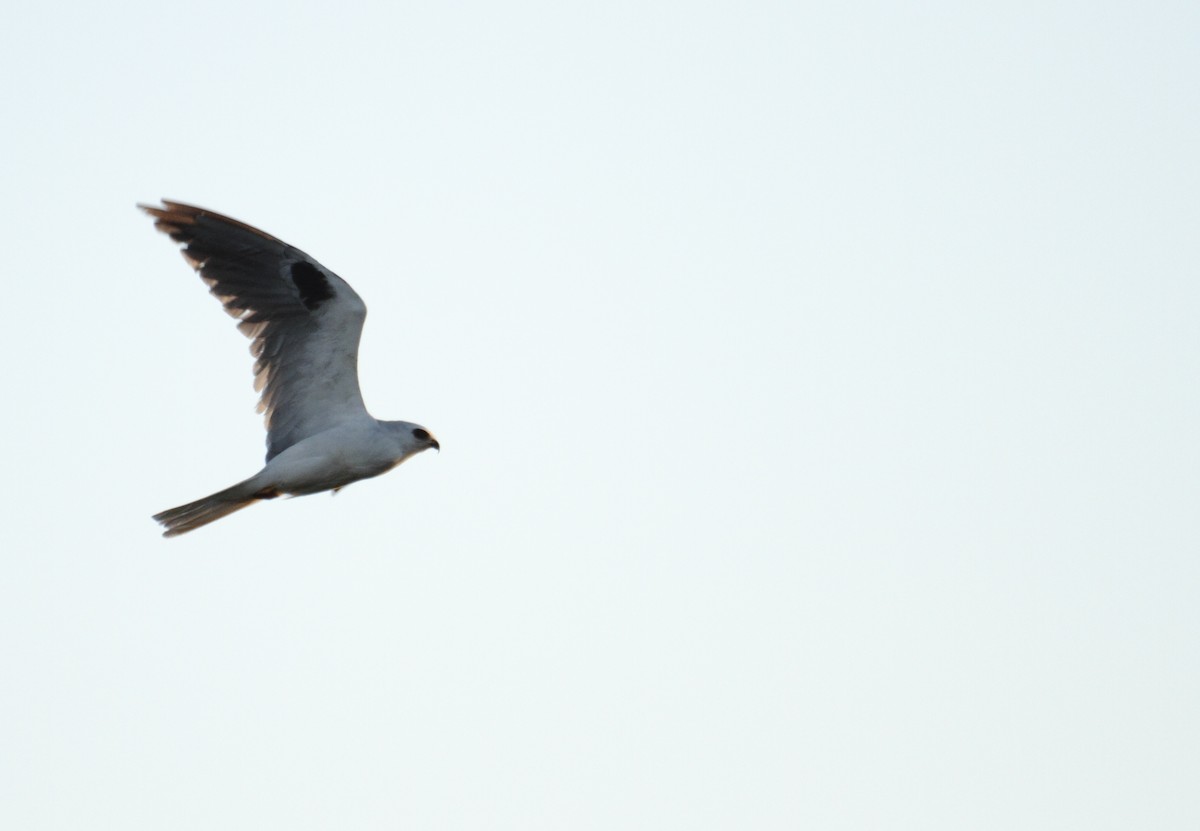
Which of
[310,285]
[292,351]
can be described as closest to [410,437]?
[292,351]

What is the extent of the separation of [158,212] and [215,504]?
2438mm

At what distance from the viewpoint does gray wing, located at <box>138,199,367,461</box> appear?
9836 mm

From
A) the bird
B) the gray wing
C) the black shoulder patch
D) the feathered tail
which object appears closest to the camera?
the feathered tail

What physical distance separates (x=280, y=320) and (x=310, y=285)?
1.42 feet

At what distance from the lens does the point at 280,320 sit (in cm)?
998

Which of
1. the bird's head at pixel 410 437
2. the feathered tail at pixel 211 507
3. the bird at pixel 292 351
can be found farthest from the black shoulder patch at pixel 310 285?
the feathered tail at pixel 211 507

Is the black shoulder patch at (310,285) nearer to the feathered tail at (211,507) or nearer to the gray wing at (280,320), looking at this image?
the gray wing at (280,320)

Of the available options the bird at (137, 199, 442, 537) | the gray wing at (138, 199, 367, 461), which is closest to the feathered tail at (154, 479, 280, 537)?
the bird at (137, 199, 442, 537)

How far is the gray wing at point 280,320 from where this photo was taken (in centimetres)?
984

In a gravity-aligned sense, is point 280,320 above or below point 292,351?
above

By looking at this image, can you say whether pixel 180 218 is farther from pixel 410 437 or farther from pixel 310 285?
pixel 410 437

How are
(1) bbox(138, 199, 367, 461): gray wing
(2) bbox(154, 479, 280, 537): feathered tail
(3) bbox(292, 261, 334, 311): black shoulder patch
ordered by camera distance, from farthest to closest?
(1) bbox(138, 199, 367, 461): gray wing
(3) bbox(292, 261, 334, 311): black shoulder patch
(2) bbox(154, 479, 280, 537): feathered tail

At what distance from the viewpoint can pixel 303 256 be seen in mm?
9742

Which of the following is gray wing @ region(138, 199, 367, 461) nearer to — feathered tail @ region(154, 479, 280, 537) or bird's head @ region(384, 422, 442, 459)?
bird's head @ region(384, 422, 442, 459)
